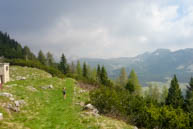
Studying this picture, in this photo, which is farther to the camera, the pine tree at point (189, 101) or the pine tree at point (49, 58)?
the pine tree at point (49, 58)

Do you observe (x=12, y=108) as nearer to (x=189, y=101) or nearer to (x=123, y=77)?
(x=189, y=101)

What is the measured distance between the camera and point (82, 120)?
42.3 ft

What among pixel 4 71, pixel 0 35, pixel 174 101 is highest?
pixel 0 35

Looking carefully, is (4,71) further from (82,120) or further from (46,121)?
(82,120)

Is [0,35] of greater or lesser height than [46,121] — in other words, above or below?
above

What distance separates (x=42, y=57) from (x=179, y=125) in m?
84.0

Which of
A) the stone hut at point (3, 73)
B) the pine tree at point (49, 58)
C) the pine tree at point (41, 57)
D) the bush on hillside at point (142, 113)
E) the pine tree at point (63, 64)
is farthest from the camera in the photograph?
the pine tree at point (41, 57)

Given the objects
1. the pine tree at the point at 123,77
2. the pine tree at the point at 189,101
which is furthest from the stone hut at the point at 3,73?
the pine tree at the point at 189,101

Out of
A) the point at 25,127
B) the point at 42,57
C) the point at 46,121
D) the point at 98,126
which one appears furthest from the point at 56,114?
the point at 42,57

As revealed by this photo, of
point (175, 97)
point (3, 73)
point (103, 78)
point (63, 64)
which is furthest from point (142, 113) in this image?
point (63, 64)

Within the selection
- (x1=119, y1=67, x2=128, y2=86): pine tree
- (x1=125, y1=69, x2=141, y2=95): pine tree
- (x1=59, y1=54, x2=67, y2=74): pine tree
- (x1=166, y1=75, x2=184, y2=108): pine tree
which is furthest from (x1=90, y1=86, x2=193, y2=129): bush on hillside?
(x1=59, y1=54, x2=67, y2=74): pine tree

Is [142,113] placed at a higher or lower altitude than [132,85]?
higher

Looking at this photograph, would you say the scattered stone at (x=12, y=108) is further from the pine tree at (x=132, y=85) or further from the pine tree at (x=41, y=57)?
the pine tree at (x=41, y=57)

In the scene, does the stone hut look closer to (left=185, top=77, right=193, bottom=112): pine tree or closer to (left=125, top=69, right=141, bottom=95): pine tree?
(left=125, top=69, right=141, bottom=95): pine tree
